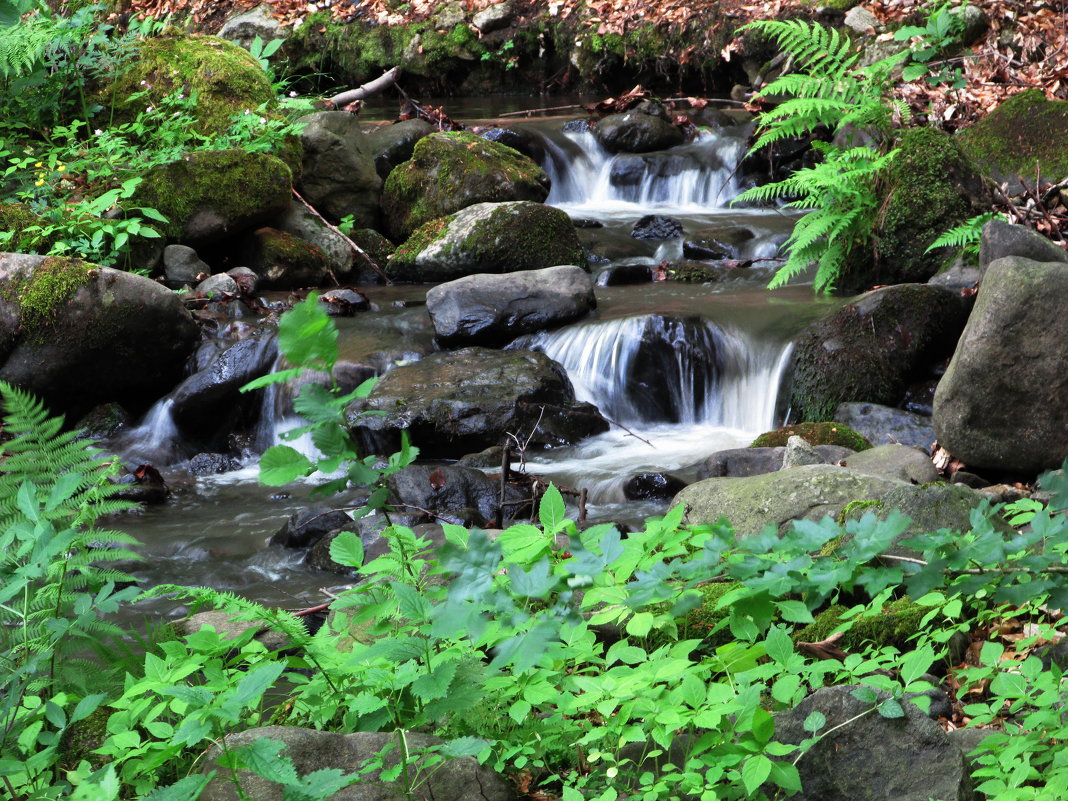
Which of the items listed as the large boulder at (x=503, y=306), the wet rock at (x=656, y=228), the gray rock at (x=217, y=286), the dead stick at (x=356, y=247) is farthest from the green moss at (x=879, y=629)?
the wet rock at (x=656, y=228)

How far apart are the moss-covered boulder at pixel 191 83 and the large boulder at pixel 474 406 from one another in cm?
438

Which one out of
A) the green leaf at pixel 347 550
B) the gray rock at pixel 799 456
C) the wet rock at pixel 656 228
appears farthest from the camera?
the wet rock at pixel 656 228

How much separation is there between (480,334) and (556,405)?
4.00 feet

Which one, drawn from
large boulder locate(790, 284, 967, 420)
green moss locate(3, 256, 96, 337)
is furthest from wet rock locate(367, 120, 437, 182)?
large boulder locate(790, 284, 967, 420)

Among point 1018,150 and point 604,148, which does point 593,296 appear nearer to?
point 1018,150

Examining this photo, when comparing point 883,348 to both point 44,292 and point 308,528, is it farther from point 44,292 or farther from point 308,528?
point 44,292

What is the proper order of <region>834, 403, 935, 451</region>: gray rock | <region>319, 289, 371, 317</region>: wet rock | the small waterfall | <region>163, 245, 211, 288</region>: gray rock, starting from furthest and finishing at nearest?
1. the small waterfall
2. <region>163, 245, 211, 288</region>: gray rock
3. <region>319, 289, 371, 317</region>: wet rock
4. <region>834, 403, 935, 451</region>: gray rock

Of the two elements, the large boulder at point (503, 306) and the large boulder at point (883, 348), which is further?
the large boulder at point (503, 306)

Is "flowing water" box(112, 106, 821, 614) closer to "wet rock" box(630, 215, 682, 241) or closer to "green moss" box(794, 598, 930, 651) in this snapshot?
"wet rock" box(630, 215, 682, 241)

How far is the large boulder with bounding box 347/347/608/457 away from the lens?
700 cm

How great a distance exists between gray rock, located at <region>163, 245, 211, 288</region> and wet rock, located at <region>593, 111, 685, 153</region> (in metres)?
5.93

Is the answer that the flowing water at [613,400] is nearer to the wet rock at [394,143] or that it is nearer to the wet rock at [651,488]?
the wet rock at [651,488]

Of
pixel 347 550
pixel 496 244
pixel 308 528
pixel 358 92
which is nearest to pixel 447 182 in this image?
pixel 496 244

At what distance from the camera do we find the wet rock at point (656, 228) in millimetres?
10734
